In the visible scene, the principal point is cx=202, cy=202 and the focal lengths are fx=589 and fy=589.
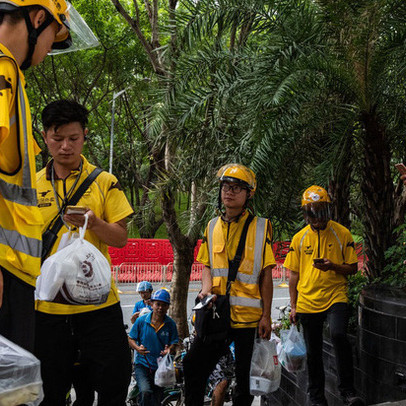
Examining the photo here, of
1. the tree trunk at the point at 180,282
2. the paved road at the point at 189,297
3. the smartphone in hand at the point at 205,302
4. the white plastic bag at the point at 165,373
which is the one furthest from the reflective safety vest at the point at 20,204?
the paved road at the point at 189,297

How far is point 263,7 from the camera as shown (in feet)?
22.3

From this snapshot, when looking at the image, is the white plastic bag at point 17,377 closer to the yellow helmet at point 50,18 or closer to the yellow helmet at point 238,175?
the yellow helmet at point 50,18

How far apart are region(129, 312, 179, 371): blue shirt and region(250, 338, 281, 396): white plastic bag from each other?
2.90 m

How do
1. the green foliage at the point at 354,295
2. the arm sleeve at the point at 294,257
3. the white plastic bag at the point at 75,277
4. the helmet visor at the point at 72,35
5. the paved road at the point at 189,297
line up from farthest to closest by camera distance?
the paved road at the point at 189,297, the green foliage at the point at 354,295, the arm sleeve at the point at 294,257, the white plastic bag at the point at 75,277, the helmet visor at the point at 72,35

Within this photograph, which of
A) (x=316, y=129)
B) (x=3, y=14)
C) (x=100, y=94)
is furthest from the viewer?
(x=100, y=94)

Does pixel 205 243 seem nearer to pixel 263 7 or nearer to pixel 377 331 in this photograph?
pixel 377 331

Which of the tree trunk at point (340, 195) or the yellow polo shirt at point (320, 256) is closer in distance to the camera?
the yellow polo shirt at point (320, 256)

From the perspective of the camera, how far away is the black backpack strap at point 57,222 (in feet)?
9.79

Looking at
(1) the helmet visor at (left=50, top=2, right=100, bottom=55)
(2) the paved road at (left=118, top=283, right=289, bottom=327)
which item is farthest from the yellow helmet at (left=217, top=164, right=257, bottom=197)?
(2) the paved road at (left=118, top=283, right=289, bottom=327)

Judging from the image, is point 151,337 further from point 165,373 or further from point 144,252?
point 144,252

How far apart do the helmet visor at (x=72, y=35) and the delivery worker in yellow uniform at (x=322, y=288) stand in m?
2.52

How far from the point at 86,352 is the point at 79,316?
0.59 feet

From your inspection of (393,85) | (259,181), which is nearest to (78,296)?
(259,181)

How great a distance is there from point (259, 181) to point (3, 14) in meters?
4.62
